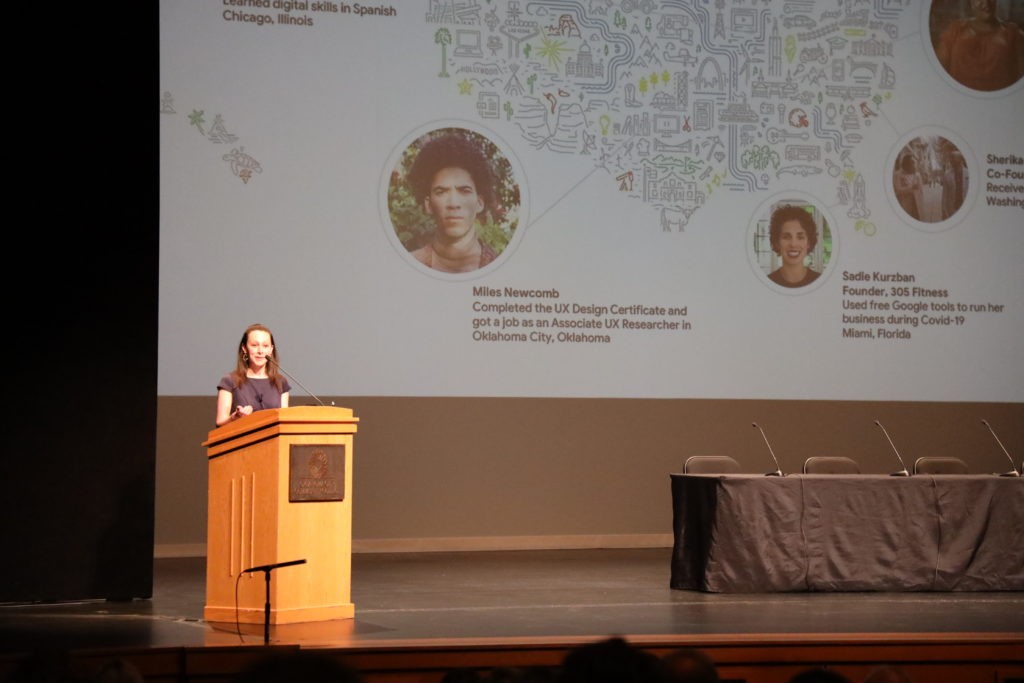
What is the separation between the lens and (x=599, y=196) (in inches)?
347

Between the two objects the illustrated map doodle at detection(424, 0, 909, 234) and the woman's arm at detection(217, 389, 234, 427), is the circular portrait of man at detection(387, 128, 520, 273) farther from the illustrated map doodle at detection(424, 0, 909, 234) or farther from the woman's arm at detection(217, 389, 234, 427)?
the woman's arm at detection(217, 389, 234, 427)

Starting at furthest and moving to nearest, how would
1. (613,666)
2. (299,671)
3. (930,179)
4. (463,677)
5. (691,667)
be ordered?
(930,179) < (463,677) < (691,667) < (613,666) < (299,671)

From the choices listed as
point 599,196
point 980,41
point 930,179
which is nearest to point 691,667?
point 599,196

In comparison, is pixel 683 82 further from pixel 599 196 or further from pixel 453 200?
pixel 453 200

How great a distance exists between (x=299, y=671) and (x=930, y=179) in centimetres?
871

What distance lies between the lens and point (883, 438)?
9.56 meters

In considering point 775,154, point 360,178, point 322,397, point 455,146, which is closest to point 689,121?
point 775,154

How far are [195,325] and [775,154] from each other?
14.3ft

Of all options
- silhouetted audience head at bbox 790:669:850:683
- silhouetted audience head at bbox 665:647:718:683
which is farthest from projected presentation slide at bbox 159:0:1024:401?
silhouetted audience head at bbox 790:669:850:683

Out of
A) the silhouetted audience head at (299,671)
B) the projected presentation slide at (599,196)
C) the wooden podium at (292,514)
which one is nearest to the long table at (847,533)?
the wooden podium at (292,514)

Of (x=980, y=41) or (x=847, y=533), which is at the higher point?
(x=980, y=41)

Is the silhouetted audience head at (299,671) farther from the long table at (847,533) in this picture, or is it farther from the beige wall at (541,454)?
the beige wall at (541,454)

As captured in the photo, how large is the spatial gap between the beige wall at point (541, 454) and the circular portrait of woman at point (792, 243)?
967mm

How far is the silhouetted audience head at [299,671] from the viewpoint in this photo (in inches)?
56.6
